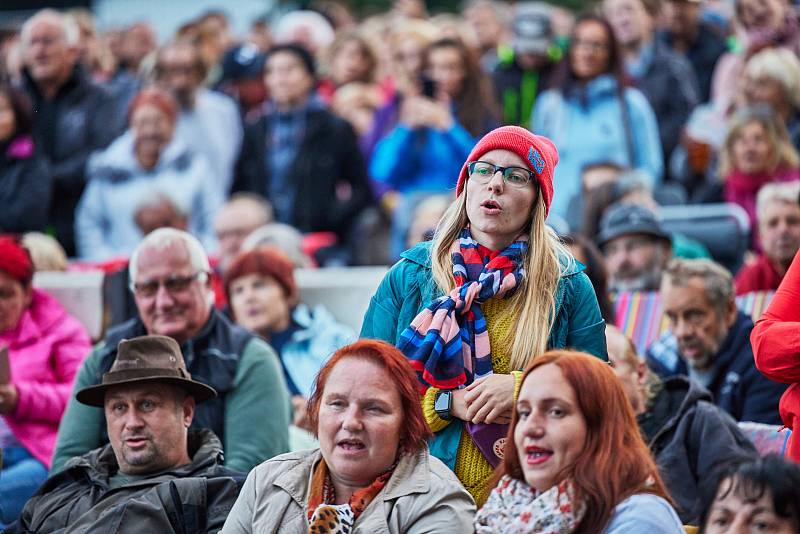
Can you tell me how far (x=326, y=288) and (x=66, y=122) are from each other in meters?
3.48

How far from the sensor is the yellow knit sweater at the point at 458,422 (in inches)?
185

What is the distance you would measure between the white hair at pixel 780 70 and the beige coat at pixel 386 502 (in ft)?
21.5

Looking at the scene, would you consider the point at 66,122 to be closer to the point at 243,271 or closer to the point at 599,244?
the point at 243,271

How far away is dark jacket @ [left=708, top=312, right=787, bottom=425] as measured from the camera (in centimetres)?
666

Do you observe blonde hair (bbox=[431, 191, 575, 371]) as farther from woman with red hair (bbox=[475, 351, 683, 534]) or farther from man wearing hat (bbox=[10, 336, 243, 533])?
man wearing hat (bbox=[10, 336, 243, 533])

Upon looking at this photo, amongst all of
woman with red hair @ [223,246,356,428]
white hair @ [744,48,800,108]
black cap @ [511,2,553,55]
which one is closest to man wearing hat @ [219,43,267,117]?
black cap @ [511,2,553,55]

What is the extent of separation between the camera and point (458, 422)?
474 cm

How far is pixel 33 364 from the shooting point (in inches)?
279

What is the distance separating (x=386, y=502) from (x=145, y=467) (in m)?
1.36

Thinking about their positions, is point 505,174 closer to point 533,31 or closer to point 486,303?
point 486,303

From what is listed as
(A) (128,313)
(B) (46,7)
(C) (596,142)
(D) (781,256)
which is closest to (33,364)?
(A) (128,313)

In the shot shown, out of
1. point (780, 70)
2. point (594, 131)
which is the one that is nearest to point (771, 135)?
point (780, 70)

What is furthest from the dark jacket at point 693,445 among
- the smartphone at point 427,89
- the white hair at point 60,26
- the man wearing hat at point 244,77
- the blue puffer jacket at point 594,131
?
the man wearing hat at point 244,77

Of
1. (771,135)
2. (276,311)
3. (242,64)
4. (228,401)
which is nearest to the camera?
(228,401)
